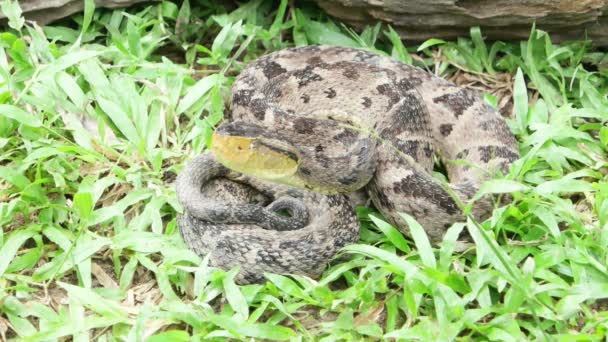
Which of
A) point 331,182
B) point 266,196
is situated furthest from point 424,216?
point 266,196

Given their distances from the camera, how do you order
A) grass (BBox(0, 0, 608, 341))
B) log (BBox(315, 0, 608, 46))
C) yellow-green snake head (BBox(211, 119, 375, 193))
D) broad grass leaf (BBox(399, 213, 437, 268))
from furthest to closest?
1. log (BBox(315, 0, 608, 46))
2. yellow-green snake head (BBox(211, 119, 375, 193))
3. broad grass leaf (BBox(399, 213, 437, 268))
4. grass (BBox(0, 0, 608, 341))

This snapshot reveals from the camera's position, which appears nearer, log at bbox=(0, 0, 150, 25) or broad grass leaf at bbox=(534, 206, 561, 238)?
broad grass leaf at bbox=(534, 206, 561, 238)

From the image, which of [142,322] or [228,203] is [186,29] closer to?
[228,203]

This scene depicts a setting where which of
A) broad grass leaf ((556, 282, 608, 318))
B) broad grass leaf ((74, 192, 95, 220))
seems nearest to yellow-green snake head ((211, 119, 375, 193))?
broad grass leaf ((74, 192, 95, 220))

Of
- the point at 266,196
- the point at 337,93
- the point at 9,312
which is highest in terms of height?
the point at 337,93

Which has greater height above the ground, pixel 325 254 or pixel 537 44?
pixel 537 44

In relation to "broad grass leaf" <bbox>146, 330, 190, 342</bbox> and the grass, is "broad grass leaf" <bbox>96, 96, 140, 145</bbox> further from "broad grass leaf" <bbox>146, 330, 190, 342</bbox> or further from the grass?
"broad grass leaf" <bbox>146, 330, 190, 342</bbox>

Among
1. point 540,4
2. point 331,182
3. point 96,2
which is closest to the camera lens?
point 331,182
